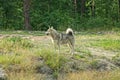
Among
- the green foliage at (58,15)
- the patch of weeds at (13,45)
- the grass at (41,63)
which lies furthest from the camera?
the green foliage at (58,15)

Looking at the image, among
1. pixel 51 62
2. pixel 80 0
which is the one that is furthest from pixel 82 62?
pixel 80 0

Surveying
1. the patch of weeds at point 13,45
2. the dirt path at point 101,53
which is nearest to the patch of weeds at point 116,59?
the dirt path at point 101,53

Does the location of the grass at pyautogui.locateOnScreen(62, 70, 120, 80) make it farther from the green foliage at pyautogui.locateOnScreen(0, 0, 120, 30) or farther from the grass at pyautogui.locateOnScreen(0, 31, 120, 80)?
the green foliage at pyautogui.locateOnScreen(0, 0, 120, 30)

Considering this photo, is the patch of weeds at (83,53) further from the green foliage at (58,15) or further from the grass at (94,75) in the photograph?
the green foliage at (58,15)

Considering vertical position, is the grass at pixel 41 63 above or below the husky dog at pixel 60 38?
below

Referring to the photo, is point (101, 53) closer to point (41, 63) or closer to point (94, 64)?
point (94, 64)

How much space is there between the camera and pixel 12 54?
15.7m

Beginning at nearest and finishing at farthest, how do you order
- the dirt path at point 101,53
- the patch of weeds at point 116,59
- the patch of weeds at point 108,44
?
the patch of weeds at point 116,59 → the dirt path at point 101,53 → the patch of weeds at point 108,44

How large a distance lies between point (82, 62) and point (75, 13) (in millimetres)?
28909

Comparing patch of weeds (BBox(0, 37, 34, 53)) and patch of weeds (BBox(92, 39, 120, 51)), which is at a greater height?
patch of weeds (BBox(0, 37, 34, 53))

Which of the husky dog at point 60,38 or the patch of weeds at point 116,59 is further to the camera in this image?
the patch of weeds at point 116,59

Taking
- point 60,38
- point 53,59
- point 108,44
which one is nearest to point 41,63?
point 53,59

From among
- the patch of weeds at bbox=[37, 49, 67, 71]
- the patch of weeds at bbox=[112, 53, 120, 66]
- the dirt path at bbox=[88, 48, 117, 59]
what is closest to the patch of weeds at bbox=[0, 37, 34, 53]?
the patch of weeds at bbox=[37, 49, 67, 71]

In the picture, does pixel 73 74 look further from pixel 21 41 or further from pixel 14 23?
pixel 14 23
